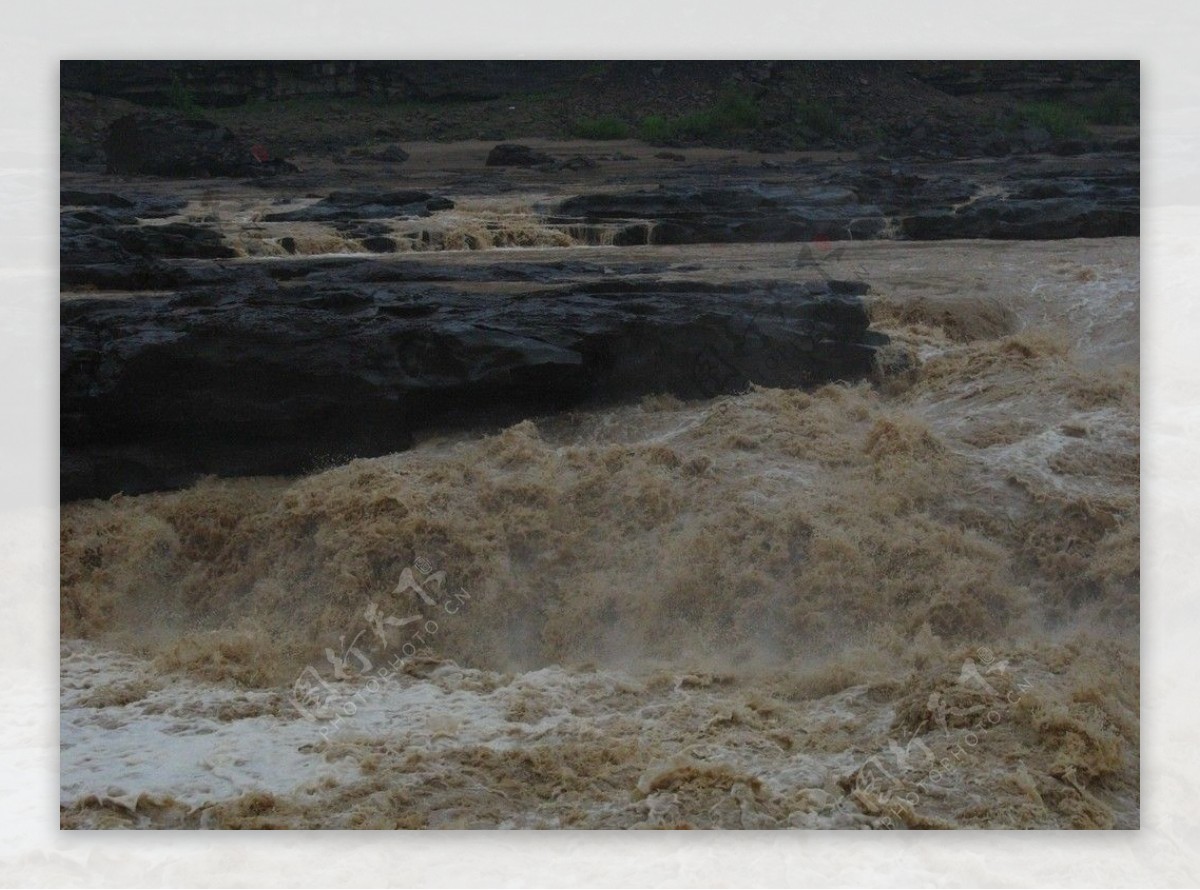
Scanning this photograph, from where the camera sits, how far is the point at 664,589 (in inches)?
214

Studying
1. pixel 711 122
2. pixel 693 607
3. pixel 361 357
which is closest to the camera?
pixel 693 607

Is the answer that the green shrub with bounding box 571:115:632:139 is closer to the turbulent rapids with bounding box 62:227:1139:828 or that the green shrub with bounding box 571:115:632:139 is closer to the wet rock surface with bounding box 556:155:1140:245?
the wet rock surface with bounding box 556:155:1140:245

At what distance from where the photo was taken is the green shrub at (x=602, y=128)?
17.9 ft

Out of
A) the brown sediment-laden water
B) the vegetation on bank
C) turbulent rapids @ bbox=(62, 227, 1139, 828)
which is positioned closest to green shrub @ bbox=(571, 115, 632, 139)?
the brown sediment-laden water

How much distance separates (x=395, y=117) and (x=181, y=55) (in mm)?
846

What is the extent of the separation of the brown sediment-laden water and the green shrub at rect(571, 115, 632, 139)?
156 millimetres

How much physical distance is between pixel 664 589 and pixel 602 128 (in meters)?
1.84

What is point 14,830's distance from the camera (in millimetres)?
5191

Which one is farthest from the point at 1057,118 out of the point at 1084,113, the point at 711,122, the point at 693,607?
the point at 693,607

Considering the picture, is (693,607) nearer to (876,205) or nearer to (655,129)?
(876,205)

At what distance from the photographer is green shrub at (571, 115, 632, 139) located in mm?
5465

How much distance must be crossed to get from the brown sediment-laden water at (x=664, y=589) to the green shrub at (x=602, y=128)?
6.1 inches

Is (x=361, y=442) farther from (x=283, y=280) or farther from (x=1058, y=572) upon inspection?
(x=1058, y=572)

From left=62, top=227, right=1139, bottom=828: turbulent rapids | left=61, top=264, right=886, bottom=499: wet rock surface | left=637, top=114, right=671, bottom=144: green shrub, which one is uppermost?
left=637, top=114, right=671, bottom=144: green shrub
